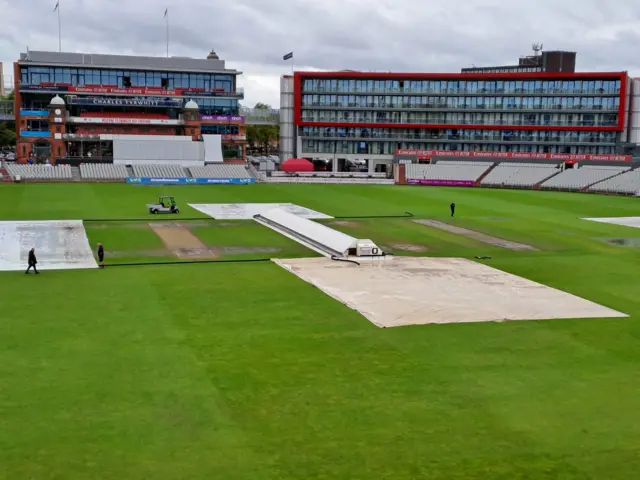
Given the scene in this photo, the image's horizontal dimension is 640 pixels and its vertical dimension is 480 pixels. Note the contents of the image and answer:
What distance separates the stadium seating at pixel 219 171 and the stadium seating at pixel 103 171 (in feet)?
31.8

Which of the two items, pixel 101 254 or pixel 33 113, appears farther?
pixel 33 113

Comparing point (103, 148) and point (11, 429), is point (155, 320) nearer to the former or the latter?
point (11, 429)

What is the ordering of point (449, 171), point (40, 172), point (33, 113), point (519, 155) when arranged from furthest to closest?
point (519, 155) < point (33, 113) < point (449, 171) < point (40, 172)

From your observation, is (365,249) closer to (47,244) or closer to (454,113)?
(47,244)

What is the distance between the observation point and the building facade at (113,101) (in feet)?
349

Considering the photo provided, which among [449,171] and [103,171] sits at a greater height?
[449,171]

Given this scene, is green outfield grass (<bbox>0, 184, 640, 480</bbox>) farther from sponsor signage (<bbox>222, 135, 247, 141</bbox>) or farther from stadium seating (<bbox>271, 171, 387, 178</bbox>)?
sponsor signage (<bbox>222, 135, 247, 141</bbox>)

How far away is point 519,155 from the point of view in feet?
352

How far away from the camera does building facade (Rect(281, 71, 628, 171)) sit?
358 feet

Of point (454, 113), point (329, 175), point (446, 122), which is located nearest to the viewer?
point (329, 175)

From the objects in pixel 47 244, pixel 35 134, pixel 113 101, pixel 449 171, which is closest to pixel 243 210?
pixel 47 244

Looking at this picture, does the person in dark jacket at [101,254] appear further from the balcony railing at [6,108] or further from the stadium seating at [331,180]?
the balcony railing at [6,108]

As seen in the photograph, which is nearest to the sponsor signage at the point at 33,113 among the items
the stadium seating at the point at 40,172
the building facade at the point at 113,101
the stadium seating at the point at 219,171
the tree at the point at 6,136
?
the building facade at the point at 113,101

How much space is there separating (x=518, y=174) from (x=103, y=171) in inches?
2272
